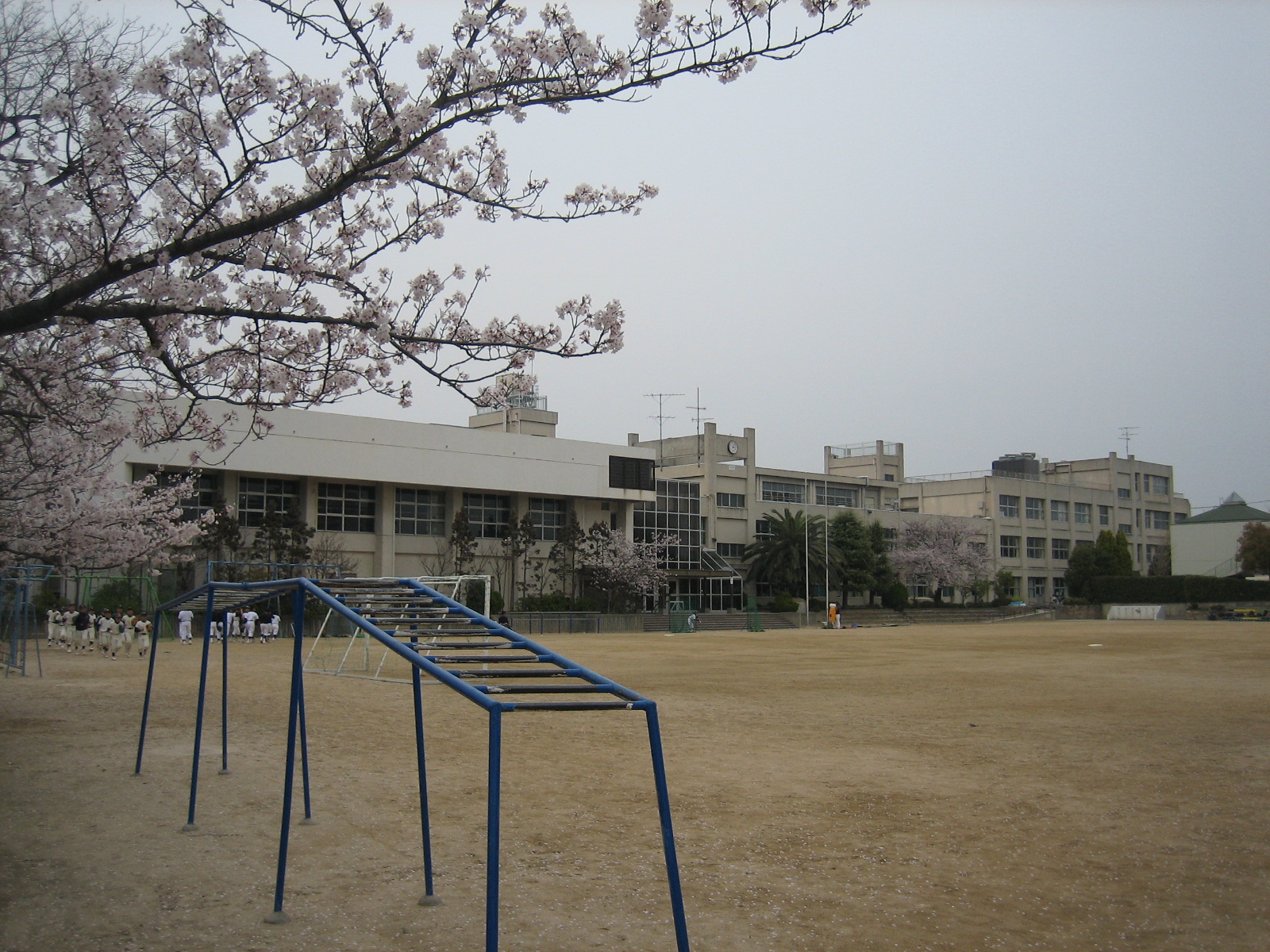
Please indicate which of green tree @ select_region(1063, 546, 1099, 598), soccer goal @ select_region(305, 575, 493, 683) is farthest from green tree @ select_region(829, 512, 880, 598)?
soccer goal @ select_region(305, 575, 493, 683)

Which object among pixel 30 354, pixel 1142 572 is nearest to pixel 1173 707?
pixel 30 354

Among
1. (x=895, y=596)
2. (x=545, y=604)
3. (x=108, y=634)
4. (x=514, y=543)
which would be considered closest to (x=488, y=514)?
(x=514, y=543)

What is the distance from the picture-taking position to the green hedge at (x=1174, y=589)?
72625 millimetres

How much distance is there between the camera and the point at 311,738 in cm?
1312

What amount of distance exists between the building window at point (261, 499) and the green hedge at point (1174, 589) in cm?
5792

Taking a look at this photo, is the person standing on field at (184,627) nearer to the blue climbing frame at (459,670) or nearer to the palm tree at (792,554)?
the blue climbing frame at (459,670)

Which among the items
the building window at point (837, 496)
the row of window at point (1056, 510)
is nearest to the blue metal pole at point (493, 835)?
the building window at point (837, 496)

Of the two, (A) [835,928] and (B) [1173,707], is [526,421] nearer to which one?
(B) [1173,707]

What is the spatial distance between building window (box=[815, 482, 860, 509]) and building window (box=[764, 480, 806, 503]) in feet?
6.80

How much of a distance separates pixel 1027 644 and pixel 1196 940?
34809 mm

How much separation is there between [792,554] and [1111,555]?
3547 centimetres

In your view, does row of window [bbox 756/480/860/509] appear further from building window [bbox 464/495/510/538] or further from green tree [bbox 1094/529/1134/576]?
green tree [bbox 1094/529/1134/576]

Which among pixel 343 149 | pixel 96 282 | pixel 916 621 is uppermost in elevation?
pixel 343 149

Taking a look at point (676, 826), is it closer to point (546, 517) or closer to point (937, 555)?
point (546, 517)
